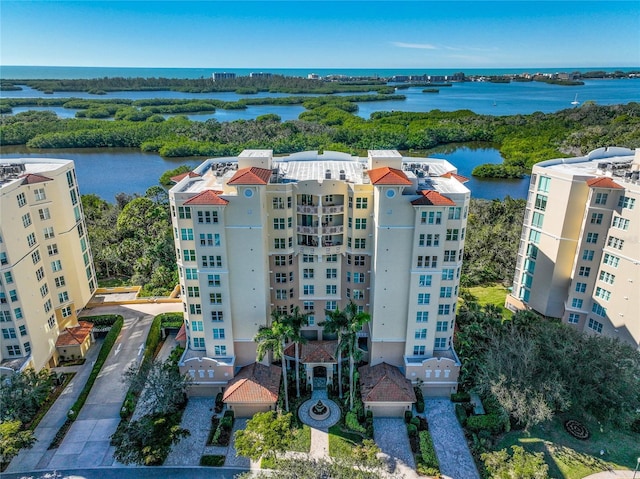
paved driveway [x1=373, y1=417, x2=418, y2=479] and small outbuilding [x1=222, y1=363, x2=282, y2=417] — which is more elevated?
small outbuilding [x1=222, y1=363, x2=282, y2=417]

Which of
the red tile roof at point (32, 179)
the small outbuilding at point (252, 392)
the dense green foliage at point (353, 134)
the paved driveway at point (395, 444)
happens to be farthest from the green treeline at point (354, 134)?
the paved driveway at point (395, 444)

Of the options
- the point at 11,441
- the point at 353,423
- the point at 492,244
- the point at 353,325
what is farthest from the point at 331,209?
the point at 492,244

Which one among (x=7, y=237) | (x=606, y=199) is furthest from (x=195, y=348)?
(x=606, y=199)

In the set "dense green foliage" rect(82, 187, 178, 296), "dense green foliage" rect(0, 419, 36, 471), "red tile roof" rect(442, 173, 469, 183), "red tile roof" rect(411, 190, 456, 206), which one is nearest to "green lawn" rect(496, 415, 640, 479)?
"red tile roof" rect(411, 190, 456, 206)

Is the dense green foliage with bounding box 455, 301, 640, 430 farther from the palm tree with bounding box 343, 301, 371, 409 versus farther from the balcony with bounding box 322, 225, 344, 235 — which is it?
the balcony with bounding box 322, 225, 344, 235

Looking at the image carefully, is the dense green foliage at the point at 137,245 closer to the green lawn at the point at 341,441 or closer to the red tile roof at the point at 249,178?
the red tile roof at the point at 249,178

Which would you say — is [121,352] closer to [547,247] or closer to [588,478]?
[588,478]
